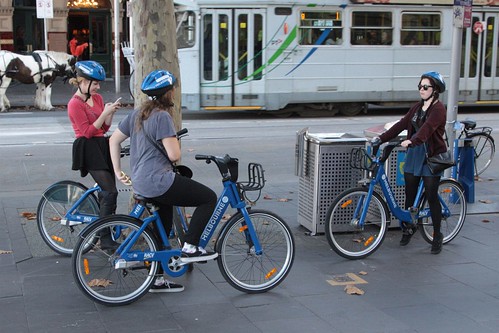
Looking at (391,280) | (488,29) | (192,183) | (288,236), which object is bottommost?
(391,280)

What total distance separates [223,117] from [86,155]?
13.0m

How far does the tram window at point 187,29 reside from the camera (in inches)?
703

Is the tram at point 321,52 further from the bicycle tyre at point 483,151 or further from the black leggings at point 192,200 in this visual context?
the black leggings at point 192,200

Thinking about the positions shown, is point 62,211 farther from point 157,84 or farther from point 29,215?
point 157,84

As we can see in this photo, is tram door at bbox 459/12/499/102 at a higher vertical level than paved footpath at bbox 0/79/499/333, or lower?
higher

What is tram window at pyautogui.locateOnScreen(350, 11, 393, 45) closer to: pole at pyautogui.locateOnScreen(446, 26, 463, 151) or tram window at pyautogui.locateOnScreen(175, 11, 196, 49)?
tram window at pyautogui.locateOnScreen(175, 11, 196, 49)

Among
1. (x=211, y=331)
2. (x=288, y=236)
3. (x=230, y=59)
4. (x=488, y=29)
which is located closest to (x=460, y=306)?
(x=288, y=236)

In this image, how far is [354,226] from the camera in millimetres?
6609

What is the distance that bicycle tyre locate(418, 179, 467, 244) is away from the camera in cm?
715

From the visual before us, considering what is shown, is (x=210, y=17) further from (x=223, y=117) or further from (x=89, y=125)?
(x=89, y=125)

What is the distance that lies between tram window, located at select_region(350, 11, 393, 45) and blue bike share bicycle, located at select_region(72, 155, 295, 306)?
13929mm

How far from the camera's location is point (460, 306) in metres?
5.39

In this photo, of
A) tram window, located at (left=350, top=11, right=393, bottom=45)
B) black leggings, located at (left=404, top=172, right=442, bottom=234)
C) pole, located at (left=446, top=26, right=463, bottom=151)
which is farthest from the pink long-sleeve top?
tram window, located at (left=350, top=11, right=393, bottom=45)

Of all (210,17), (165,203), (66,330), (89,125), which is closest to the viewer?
(66,330)
